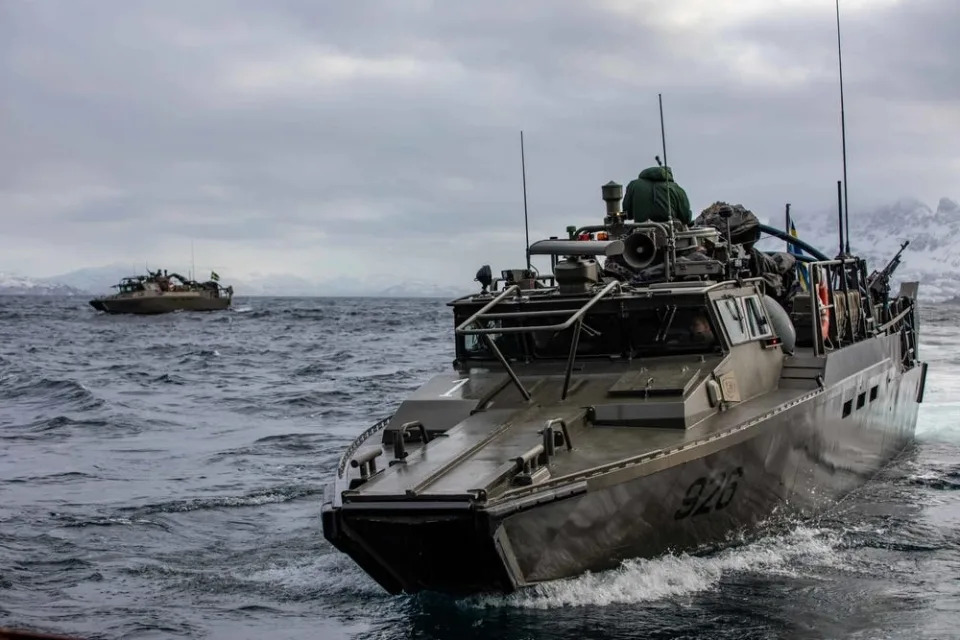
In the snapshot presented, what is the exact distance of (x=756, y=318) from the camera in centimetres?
1232

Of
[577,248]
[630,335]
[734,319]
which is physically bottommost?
[630,335]

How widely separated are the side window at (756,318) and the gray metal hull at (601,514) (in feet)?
2.55

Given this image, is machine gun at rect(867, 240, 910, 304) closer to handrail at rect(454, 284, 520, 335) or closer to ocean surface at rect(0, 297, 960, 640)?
Answer: ocean surface at rect(0, 297, 960, 640)

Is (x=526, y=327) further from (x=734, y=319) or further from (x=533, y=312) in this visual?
(x=734, y=319)

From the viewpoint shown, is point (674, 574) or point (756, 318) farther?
point (756, 318)

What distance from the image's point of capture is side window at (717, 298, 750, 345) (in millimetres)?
11508

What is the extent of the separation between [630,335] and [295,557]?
3.80m

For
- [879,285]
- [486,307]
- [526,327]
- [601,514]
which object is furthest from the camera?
[879,285]

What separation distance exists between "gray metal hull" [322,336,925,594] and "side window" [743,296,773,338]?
778 millimetres

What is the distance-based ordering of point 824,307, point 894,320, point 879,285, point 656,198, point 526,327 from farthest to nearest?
point 879,285
point 894,320
point 656,198
point 824,307
point 526,327

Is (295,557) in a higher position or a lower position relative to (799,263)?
lower

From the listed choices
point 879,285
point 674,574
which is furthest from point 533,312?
point 879,285

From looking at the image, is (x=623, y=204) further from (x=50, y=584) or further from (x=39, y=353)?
(x=39, y=353)

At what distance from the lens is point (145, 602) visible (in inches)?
398
